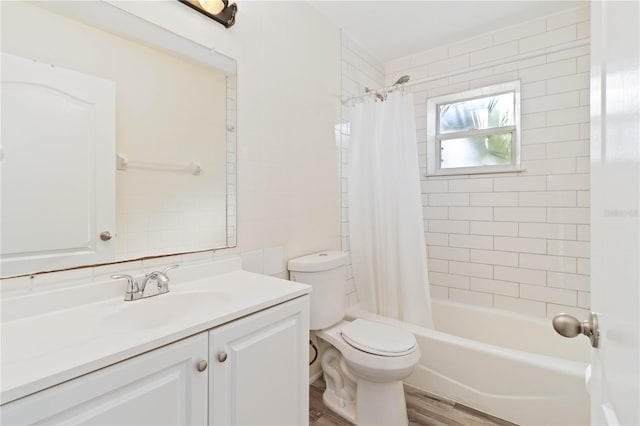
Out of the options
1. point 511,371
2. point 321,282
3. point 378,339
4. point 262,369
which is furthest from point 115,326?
point 511,371

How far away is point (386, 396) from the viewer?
1.57 metres

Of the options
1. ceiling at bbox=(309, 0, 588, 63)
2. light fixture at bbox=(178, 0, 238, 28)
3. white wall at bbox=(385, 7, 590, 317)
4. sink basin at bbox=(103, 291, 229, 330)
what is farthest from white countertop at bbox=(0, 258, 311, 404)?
ceiling at bbox=(309, 0, 588, 63)

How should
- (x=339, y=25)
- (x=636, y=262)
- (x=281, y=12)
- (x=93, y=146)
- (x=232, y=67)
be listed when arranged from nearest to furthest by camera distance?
(x=636, y=262), (x=93, y=146), (x=232, y=67), (x=281, y=12), (x=339, y=25)

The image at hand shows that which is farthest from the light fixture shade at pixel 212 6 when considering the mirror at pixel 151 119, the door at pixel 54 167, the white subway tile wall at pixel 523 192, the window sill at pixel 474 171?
the window sill at pixel 474 171

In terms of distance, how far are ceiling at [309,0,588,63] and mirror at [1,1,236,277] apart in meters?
1.09

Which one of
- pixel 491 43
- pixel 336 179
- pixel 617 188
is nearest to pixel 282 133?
pixel 336 179

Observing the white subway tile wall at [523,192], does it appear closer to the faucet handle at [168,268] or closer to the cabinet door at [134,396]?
the faucet handle at [168,268]

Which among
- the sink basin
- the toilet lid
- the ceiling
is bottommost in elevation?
the toilet lid

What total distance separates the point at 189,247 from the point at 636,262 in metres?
1.38

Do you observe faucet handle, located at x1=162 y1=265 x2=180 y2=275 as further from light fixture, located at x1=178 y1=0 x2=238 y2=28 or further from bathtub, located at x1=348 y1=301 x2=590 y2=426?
bathtub, located at x1=348 y1=301 x2=590 y2=426

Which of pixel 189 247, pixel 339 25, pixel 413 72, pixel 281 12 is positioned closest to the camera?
pixel 189 247

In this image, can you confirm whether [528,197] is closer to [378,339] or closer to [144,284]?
[378,339]

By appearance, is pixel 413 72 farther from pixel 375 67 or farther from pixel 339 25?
pixel 339 25

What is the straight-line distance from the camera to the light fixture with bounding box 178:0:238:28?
Answer: 1.35m
